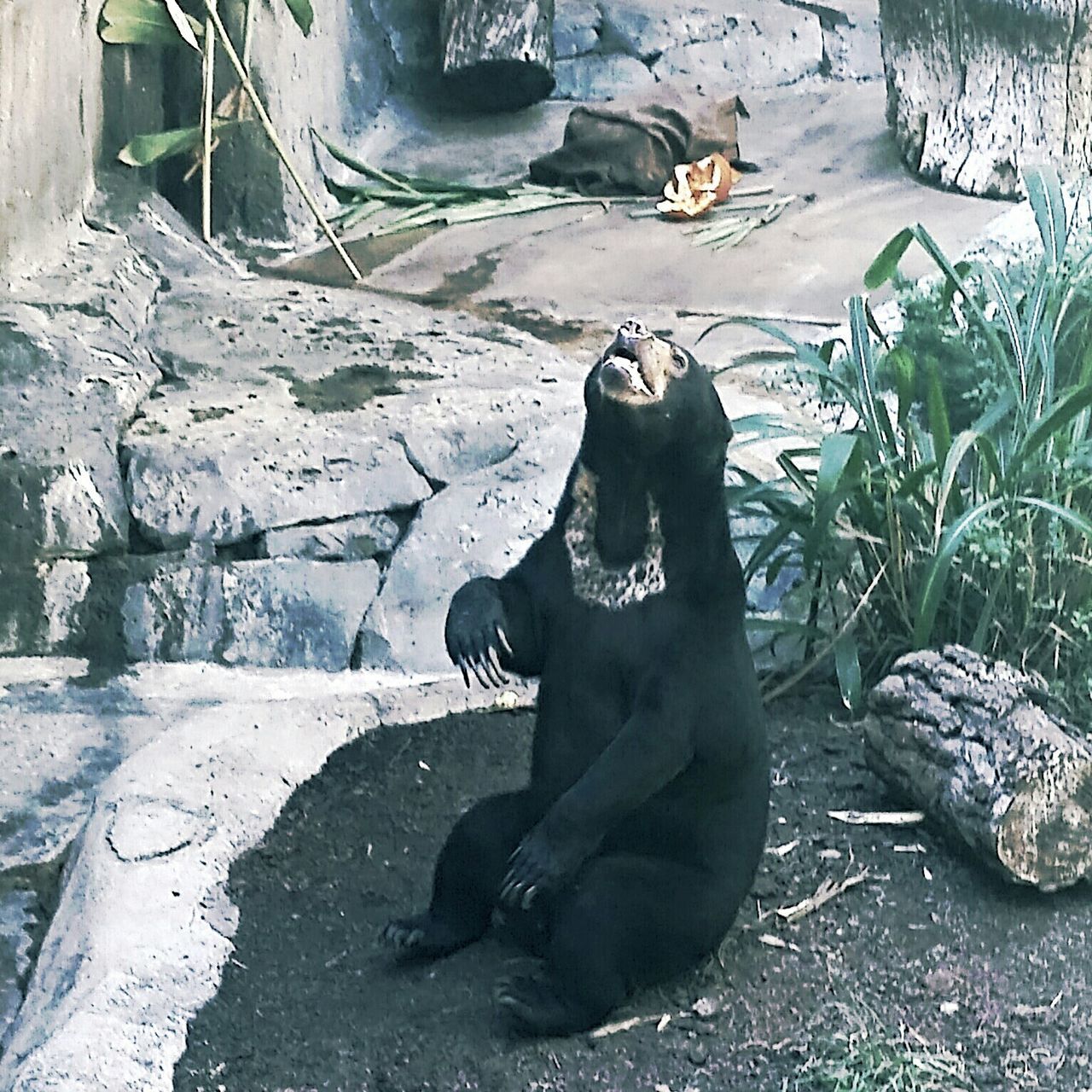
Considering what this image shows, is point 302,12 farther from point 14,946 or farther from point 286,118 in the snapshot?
Answer: point 14,946

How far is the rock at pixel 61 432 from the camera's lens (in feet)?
Result: 15.7

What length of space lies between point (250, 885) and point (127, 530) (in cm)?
199

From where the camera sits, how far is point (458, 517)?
4883 millimetres

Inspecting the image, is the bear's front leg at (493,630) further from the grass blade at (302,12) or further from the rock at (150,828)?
the grass blade at (302,12)

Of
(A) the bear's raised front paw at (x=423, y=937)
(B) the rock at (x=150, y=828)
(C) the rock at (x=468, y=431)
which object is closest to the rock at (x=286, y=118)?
(C) the rock at (x=468, y=431)

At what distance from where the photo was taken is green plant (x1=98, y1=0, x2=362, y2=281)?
6.29m

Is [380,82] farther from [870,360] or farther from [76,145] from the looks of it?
[870,360]

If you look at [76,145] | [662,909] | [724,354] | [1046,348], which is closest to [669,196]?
[724,354]

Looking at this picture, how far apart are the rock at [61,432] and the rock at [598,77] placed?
505 cm

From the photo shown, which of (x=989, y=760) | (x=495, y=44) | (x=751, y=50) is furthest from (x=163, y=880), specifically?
(x=751, y=50)

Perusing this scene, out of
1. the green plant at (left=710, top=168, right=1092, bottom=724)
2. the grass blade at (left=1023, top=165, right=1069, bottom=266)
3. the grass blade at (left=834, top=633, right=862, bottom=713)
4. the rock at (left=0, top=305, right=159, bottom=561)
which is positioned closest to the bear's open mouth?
the green plant at (left=710, top=168, right=1092, bottom=724)

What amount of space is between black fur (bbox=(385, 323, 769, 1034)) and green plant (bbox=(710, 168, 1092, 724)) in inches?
40.1

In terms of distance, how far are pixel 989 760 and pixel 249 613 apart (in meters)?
2.31

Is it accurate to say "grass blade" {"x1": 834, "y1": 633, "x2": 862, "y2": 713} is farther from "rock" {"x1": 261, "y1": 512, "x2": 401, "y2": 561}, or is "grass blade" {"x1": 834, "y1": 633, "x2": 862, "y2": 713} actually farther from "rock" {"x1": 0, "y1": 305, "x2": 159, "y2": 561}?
"rock" {"x1": 0, "y1": 305, "x2": 159, "y2": 561}
